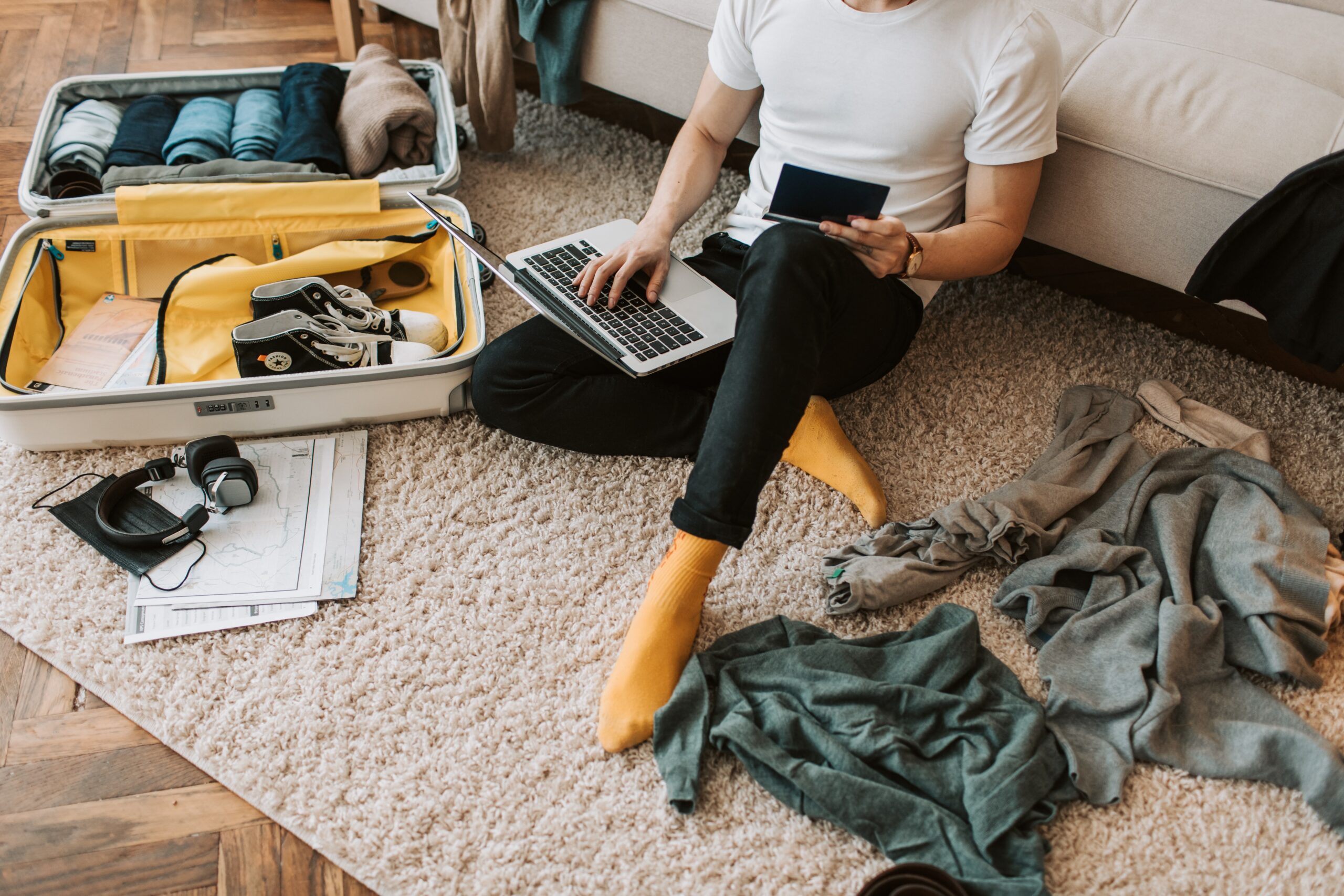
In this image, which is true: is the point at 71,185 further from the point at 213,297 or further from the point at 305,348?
A: the point at 305,348

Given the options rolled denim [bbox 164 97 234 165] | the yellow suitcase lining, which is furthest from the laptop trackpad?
rolled denim [bbox 164 97 234 165]

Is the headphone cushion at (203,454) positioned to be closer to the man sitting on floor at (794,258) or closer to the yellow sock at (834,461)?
the man sitting on floor at (794,258)

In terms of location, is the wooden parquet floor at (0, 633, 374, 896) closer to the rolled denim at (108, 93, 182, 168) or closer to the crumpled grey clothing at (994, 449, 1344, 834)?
the crumpled grey clothing at (994, 449, 1344, 834)

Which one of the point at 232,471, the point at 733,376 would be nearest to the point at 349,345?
the point at 232,471

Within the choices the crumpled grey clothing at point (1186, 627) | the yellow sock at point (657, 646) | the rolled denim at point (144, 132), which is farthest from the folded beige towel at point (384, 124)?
the crumpled grey clothing at point (1186, 627)

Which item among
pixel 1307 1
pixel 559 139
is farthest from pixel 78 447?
pixel 1307 1

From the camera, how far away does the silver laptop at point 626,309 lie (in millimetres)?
1231

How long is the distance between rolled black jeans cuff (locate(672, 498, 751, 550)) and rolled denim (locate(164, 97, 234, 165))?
1138mm

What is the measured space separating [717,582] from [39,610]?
83 centimetres

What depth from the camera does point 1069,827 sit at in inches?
→ 40.8

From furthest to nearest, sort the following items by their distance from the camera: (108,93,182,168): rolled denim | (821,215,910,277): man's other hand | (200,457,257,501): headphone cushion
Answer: (108,93,182,168): rolled denim
(200,457,257,501): headphone cushion
(821,215,910,277): man's other hand

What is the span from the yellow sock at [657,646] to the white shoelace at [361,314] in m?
0.58

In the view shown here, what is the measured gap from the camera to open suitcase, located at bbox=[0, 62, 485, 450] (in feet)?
4.33

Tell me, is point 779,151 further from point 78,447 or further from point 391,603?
point 78,447
